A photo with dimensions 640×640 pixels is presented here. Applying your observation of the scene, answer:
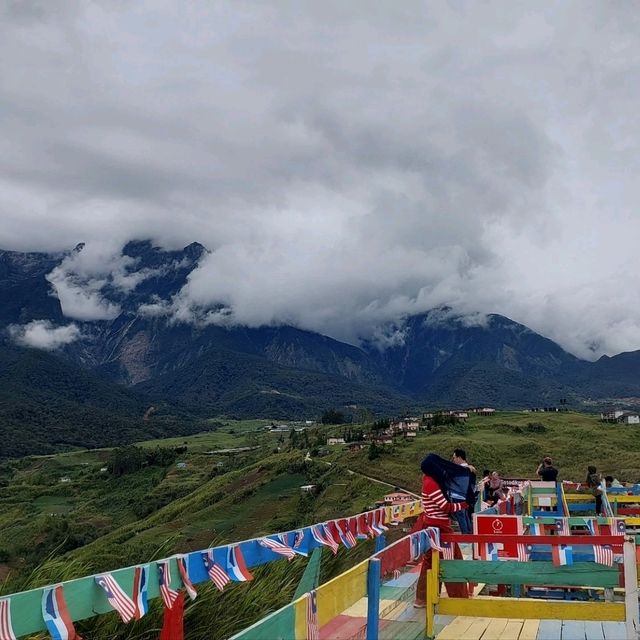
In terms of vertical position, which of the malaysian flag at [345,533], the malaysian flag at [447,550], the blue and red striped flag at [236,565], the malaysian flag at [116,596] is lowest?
the malaysian flag at [345,533]

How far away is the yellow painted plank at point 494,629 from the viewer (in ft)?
16.1

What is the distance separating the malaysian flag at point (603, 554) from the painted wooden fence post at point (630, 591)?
2.71 feet

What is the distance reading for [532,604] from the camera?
4.79 m

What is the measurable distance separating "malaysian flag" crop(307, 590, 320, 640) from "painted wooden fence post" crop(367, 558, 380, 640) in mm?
786

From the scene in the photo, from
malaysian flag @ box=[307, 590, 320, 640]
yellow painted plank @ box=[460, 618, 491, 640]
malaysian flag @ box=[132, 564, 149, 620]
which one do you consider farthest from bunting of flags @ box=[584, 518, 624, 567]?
malaysian flag @ box=[132, 564, 149, 620]

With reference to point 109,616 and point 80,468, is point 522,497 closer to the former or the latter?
point 109,616

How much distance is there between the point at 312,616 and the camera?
10.4 feet

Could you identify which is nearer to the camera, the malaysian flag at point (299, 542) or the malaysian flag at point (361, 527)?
the malaysian flag at point (299, 542)

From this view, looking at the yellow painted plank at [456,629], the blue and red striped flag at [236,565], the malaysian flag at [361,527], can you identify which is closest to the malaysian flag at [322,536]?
the malaysian flag at [361,527]

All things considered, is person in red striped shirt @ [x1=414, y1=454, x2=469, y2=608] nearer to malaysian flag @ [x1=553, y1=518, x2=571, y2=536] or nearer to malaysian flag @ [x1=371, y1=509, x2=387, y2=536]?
malaysian flag @ [x1=371, y1=509, x2=387, y2=536]

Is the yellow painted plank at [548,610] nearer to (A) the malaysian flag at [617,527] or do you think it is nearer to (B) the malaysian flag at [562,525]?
(B) the malaysian flag at [562,525]

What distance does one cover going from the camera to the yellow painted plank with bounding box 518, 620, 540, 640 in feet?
15.9

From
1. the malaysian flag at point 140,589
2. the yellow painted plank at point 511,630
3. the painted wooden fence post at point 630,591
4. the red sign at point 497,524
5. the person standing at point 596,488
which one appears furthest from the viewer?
the person standing at point 596,488

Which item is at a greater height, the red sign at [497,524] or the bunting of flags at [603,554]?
the bunting of flags at [603,554]
